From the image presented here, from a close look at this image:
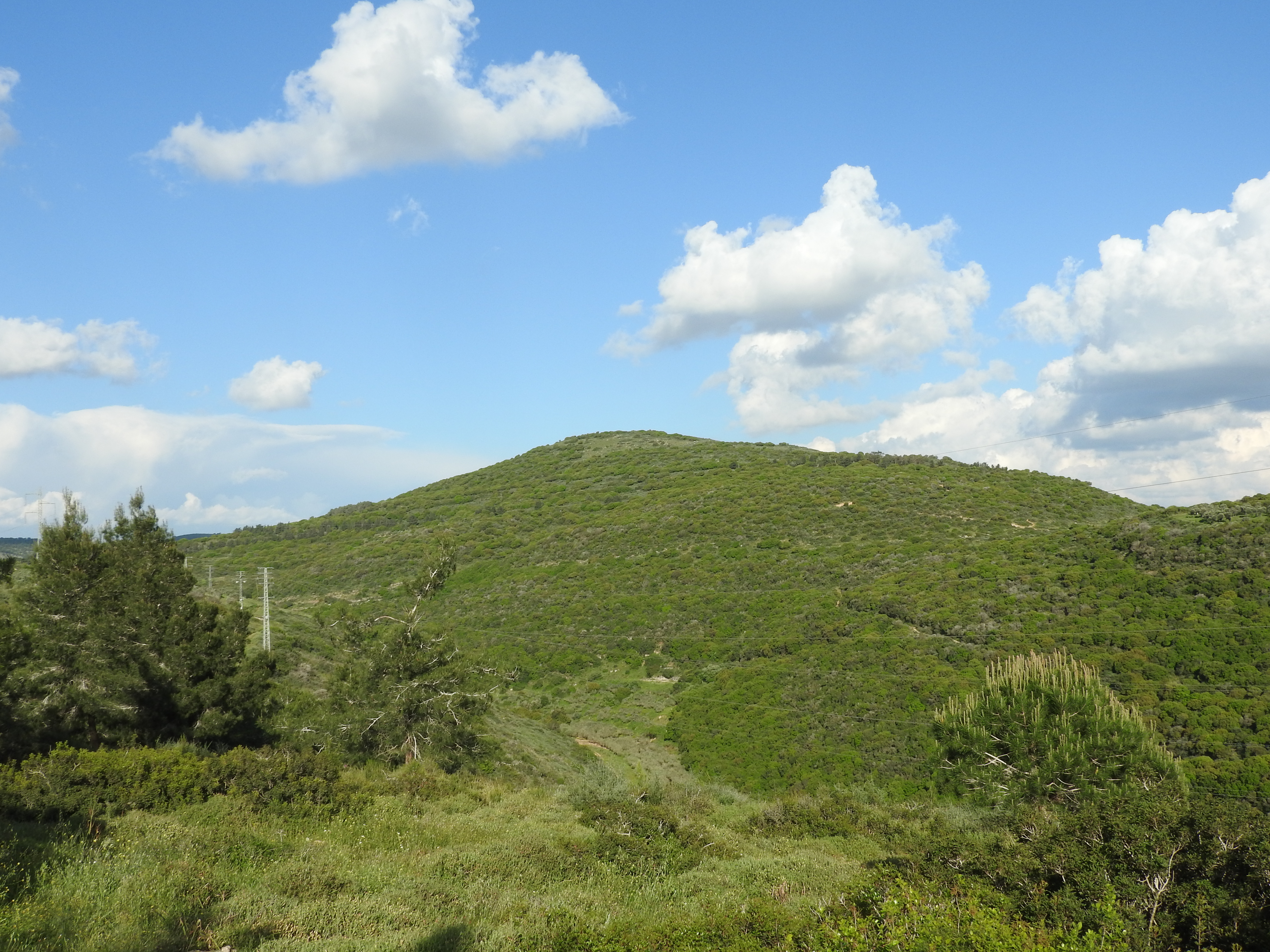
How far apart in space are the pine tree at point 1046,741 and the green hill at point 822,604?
660 cm

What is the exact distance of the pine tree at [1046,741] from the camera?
17.9m

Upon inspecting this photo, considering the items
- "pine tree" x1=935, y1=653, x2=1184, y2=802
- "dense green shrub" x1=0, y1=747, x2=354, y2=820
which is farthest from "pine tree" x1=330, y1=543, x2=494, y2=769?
"pine tree" x1=935, y1=653, x2=1184, y2=802

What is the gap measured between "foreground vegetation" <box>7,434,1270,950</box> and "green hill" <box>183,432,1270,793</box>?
0.26 metres

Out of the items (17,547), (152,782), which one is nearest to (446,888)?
(152,782)

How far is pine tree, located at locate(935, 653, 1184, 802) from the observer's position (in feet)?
58.6

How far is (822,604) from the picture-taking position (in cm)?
4566

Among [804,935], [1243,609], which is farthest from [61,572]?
[1243,609]

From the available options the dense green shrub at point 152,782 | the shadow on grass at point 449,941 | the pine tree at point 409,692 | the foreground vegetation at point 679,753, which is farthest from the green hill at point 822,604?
the shadow on grass at point 449,941

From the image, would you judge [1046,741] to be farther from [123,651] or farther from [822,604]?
[822,604]

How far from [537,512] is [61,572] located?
6511 cm

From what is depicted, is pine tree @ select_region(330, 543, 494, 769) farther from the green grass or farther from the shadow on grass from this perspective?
the shadow on grass

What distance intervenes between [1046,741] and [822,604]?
26.9m

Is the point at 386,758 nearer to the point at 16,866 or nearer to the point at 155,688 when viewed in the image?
the point at 155,688

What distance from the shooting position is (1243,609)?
30797mm
